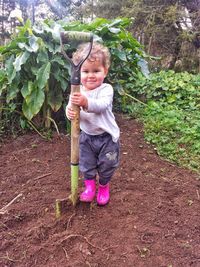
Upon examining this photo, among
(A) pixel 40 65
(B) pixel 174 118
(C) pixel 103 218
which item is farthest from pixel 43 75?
(B) pixel 174 118

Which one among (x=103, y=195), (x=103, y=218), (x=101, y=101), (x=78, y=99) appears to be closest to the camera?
(x=78, y=99)

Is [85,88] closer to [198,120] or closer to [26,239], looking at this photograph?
[26,239]

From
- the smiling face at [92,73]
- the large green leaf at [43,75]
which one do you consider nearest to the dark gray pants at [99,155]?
the smiling face at [92,73]

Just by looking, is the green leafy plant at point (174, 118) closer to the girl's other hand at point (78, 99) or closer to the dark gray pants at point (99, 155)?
the dark gray pants at point (99, 155)

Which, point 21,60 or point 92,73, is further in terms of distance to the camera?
point 21,60

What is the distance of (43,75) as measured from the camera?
122 inches

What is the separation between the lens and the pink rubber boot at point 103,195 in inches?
88.8

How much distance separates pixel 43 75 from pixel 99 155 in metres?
1.28

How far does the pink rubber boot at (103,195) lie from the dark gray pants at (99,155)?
5 centimetres

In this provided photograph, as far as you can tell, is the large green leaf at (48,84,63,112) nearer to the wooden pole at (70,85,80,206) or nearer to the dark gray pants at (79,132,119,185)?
the dark gray pants at (79,132,119,185)

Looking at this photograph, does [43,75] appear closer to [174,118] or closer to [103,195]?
[103,195]

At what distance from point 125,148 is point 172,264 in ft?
5.52

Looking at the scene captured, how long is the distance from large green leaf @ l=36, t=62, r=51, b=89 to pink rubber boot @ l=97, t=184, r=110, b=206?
1.27 metres

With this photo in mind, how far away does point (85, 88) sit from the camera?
201 cm
